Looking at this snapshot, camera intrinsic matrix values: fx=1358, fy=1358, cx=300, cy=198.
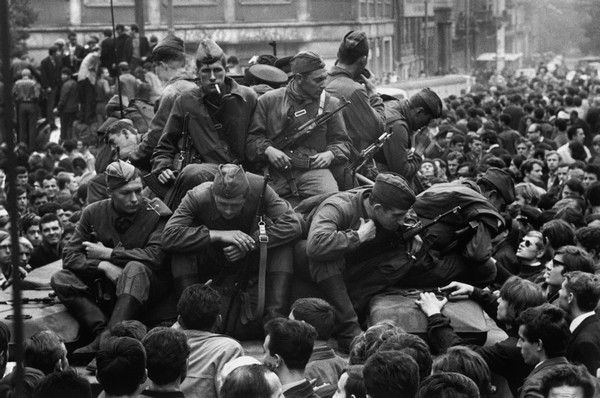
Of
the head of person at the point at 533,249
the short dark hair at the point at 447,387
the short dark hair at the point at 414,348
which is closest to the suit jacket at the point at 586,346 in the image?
the short dark hair at the point at 414,348

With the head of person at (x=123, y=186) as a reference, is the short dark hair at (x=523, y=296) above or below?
below

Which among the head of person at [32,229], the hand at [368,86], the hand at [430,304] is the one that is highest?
the hand at [368,86]

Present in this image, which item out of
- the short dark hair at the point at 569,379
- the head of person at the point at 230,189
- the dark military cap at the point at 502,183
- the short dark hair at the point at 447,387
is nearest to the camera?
the short dark hair at the point at 447,387

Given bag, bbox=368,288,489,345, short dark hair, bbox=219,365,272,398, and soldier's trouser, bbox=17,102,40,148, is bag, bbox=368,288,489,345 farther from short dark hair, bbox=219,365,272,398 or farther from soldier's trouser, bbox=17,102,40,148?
soldier's trouser, bbox=17,102,40,148

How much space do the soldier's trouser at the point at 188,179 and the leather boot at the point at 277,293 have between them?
1114mm

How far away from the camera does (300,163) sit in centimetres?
1142

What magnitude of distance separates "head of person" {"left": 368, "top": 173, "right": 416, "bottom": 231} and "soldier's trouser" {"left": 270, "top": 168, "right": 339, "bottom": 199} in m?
1.19

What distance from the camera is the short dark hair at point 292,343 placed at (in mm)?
7727

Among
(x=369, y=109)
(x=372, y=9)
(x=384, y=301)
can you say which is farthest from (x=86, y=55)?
(x=372, y=9)

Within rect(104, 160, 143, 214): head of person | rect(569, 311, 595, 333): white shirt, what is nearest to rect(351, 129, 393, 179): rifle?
rect(104, 160, 143, 214): head of person

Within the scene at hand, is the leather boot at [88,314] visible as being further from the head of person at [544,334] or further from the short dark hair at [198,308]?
the head of person at [544,334]

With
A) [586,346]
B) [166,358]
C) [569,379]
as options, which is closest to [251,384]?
[166,358]

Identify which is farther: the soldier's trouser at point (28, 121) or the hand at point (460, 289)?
the soldier's trouser at point (28, 121)

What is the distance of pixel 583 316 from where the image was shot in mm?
8883
